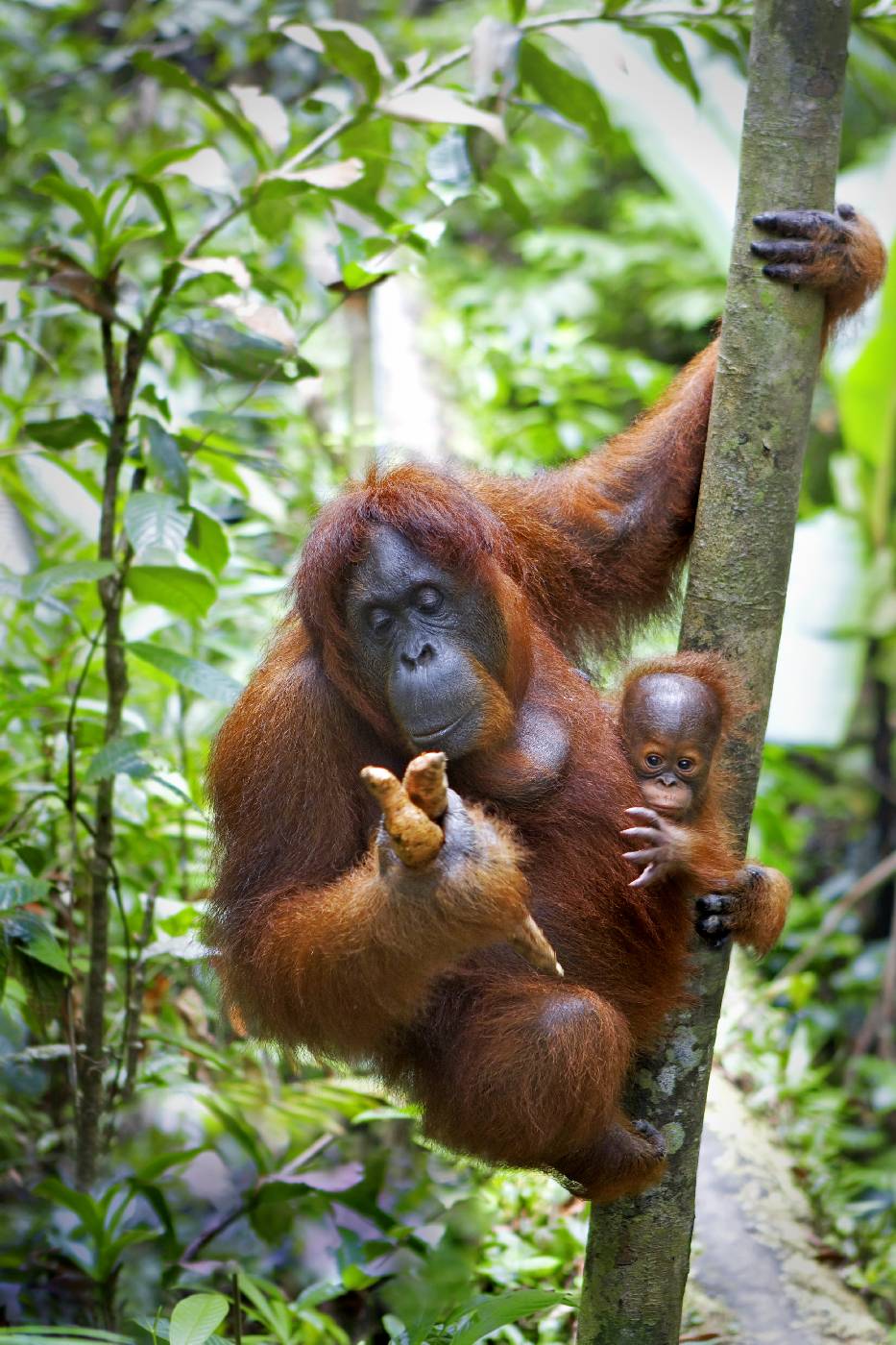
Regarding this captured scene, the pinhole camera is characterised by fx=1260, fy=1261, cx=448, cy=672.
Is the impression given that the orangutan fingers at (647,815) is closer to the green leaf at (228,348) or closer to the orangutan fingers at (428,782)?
the orangutan fingers at (428,782)

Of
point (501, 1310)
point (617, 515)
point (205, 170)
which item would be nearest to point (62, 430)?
point (205, 170)

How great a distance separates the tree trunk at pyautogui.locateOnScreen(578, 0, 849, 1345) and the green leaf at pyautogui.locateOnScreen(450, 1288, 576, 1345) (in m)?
0.14

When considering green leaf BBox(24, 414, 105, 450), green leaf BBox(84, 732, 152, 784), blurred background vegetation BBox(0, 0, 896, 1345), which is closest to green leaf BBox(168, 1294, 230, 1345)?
blurred background vegetation BBox(0, 0, 896, 1345)

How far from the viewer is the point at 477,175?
3320mm

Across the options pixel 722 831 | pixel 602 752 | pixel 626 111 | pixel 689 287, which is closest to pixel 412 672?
pixel 602 752

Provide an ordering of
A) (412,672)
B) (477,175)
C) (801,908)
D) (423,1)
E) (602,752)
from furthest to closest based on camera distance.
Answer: (423,1), (801,908), (477,175), (602,752), (412,672)

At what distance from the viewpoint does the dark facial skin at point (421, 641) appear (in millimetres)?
2297

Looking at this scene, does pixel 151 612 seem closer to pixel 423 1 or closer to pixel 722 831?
pixel 722 831

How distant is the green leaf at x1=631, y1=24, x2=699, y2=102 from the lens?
3.30 metres

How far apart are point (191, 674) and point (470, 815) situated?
1.03 metres

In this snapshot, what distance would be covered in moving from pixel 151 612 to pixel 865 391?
358 cm

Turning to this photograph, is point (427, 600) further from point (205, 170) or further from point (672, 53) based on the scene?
point (672, 53)

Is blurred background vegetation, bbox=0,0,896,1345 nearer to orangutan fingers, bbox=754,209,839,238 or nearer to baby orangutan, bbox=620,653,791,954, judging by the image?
orangutan fingers, bbox=754,209,839,238

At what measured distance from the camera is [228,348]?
3.11 metres
